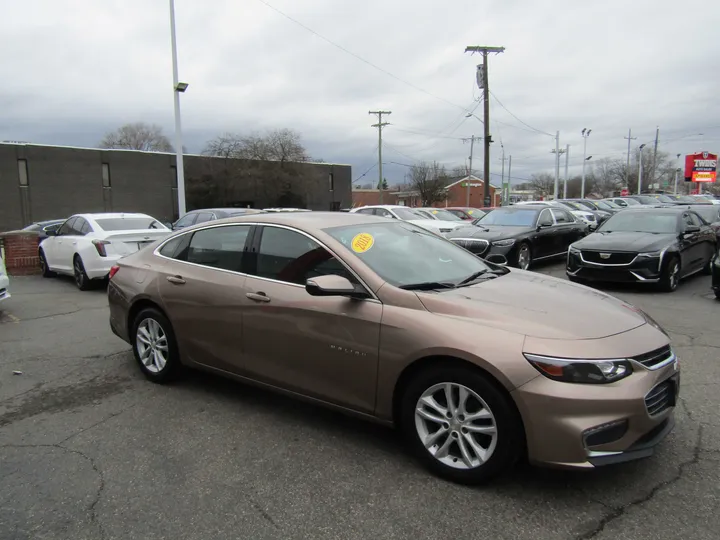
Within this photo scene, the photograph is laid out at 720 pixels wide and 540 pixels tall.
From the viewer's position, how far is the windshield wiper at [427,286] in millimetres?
3314

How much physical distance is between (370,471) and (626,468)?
5.09 ft

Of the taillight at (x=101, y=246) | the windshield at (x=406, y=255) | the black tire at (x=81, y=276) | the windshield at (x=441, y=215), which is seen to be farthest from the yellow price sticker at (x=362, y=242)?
the windshield at (x=441, y=215)

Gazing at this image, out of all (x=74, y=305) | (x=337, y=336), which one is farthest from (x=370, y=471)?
(x=74, y=305)

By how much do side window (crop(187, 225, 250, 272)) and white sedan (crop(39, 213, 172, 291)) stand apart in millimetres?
5570

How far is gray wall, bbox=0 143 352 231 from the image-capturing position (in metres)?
39.5

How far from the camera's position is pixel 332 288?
322 centimetres

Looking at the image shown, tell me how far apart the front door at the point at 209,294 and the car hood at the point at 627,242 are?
7.42m

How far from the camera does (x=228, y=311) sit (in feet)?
13.1

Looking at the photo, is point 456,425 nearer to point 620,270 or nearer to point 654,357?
point 654,357

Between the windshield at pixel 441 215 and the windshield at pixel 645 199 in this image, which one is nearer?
the windshield at pixel 441 215

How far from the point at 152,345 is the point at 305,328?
1978 mm

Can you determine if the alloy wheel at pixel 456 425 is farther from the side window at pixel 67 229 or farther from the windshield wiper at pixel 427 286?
the side window at pixel 67 229

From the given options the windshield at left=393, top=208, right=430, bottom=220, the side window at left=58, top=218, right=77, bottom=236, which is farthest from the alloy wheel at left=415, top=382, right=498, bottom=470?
the windshield at left=393, top=208, right=430, bottom=220

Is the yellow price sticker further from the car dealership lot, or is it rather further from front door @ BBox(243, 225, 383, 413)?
the car dealership lot
